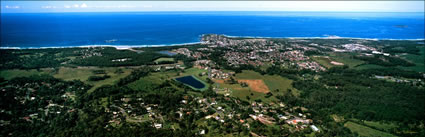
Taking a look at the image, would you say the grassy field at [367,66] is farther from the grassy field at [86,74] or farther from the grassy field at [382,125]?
the grassy field at [86,74]

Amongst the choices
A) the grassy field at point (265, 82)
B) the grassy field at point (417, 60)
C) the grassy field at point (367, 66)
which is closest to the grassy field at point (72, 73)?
the grassy field at point (265, 82)

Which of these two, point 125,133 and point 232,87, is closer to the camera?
point 125,133

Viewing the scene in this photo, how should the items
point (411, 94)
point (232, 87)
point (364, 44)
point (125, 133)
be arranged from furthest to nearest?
point (364, 44)
point (232, 87)
point (411, 94)
point (125, 133)

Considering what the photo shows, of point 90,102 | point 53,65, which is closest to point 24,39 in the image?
point 53,65

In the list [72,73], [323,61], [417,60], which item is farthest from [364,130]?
[72,73]

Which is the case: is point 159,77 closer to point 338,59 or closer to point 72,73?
point 72,73

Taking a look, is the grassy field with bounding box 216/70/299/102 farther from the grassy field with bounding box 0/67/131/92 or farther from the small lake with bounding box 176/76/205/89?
the grassy field with bounding box 0/67/131/92

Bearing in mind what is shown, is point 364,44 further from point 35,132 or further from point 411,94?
point 35,132
